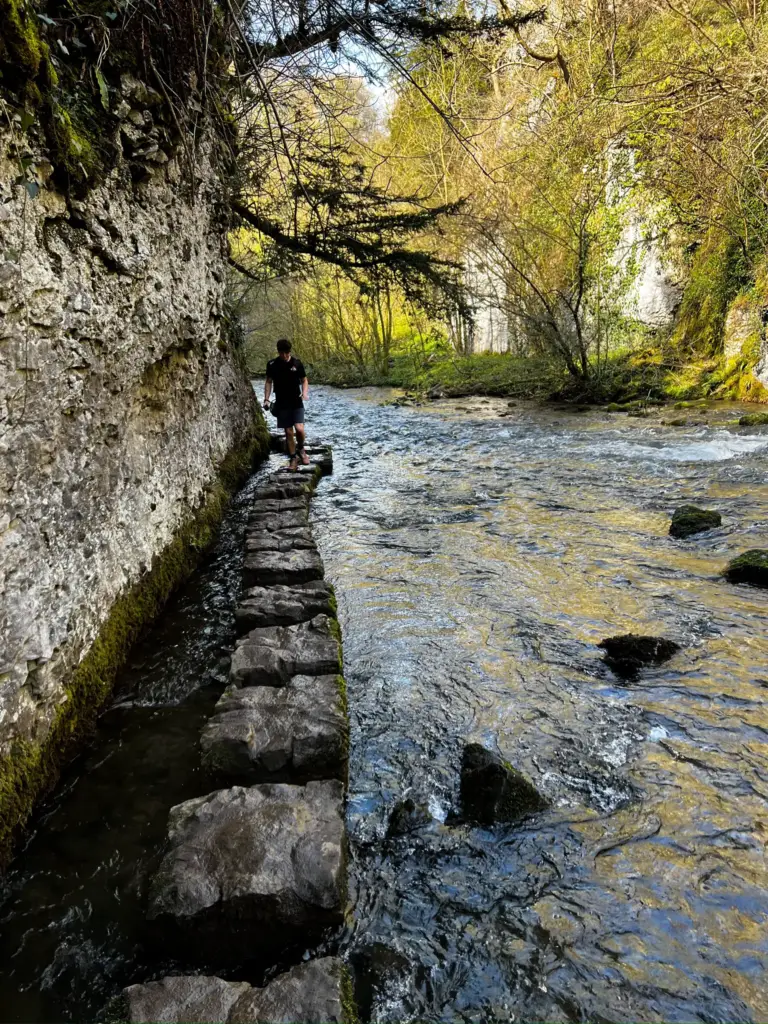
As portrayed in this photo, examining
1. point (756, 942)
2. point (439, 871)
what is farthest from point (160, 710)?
point (756, 942)

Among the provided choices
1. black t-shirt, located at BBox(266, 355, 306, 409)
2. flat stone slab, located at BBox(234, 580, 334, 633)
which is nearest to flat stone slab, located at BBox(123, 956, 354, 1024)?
flat stone slab, located at BBox(234, 580, 334, 633)

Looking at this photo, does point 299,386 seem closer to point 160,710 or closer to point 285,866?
point 160,710

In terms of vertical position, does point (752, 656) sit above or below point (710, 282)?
below

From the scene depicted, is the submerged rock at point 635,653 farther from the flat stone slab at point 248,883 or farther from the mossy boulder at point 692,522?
the mossy boulder at point 692,522

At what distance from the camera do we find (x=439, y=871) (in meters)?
2.27

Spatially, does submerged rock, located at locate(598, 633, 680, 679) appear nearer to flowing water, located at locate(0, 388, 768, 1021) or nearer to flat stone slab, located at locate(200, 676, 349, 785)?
flowing water, located at locate(0, 388, 768, 1021)

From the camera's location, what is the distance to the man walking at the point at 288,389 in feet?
26.2

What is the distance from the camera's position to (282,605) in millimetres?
3736

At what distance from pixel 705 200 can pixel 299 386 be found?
953 centimetres

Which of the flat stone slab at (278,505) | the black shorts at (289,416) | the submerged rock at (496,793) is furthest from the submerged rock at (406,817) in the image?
the black shorts at (289,416)

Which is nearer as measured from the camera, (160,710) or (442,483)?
(160,710)

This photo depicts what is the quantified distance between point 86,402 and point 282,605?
1.62 metres

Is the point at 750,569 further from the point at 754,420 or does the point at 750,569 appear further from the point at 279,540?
the point at 754,420

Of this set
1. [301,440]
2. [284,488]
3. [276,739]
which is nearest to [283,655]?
[276,739]
